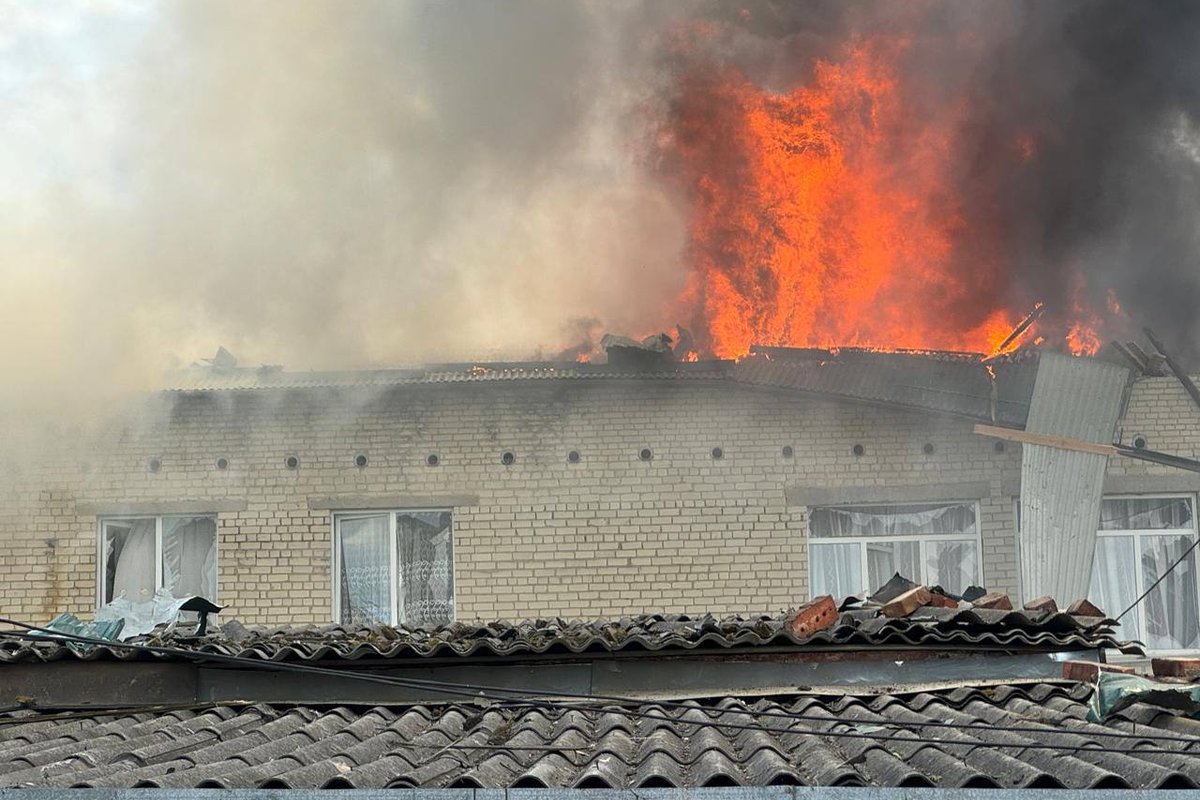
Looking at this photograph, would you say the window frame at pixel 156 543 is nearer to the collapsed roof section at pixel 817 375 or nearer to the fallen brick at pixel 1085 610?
the collapsed roof section at pixel 817 375

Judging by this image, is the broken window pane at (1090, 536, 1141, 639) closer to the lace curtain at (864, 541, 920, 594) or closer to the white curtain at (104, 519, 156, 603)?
the lace curtain at (864, 541, 920, 594)

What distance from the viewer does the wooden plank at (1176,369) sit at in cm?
1443

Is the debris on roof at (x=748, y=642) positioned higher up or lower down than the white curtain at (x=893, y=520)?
lower down

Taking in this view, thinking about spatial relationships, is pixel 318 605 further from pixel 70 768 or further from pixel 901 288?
pixel 70 768

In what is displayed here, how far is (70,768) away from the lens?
4.93 metres

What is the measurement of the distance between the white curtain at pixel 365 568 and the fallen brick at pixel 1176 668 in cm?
992

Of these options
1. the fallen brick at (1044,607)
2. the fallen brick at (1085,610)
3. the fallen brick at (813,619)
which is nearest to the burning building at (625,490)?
the fallen brick at (1044,607)

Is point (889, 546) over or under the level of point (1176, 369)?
under

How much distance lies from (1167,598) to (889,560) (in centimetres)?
301

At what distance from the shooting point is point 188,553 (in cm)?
1553

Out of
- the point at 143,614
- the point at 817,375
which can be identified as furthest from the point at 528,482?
the point at 143,614

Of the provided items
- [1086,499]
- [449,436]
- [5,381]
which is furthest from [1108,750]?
[5,381]

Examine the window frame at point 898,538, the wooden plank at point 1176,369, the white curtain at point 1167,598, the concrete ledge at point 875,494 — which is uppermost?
the wooden plank at point 1176,369

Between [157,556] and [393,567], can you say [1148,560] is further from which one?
[157,556]
